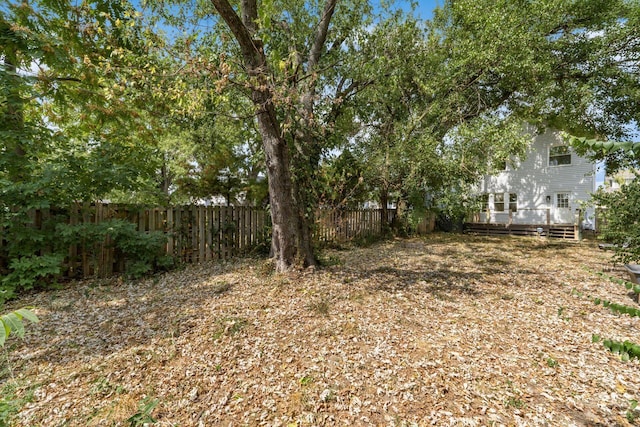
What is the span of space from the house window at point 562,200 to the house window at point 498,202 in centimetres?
266

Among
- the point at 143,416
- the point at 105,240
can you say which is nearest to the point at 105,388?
the point at 143,416

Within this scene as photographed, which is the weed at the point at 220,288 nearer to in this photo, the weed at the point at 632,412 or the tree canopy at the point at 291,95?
the tree canopy at the point at 291,95

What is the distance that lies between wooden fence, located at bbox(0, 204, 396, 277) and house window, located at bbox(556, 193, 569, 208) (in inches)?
527

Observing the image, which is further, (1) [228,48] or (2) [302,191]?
(1) [228,48]

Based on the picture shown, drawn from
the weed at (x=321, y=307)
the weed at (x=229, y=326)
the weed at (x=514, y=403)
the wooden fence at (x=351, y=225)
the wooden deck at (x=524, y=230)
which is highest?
the wooden fence at (x=351, y=225)

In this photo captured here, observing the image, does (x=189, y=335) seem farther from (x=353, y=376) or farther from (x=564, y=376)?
(x=564, y=376)

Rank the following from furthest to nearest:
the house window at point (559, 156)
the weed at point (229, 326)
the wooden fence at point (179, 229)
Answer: the house window at point (559, 156), the wooden fence at point (179, 229), the weed at point (229, 326)

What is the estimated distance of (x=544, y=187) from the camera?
15805 mm

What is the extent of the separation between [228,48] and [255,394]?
6.81 meters

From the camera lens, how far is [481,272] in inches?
239

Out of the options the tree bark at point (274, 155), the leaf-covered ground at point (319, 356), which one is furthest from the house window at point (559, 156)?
the tree bark at point (274, 155)

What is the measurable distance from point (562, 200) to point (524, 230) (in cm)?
305

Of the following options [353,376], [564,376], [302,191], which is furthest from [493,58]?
[353,376]

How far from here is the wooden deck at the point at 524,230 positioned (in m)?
13.2
